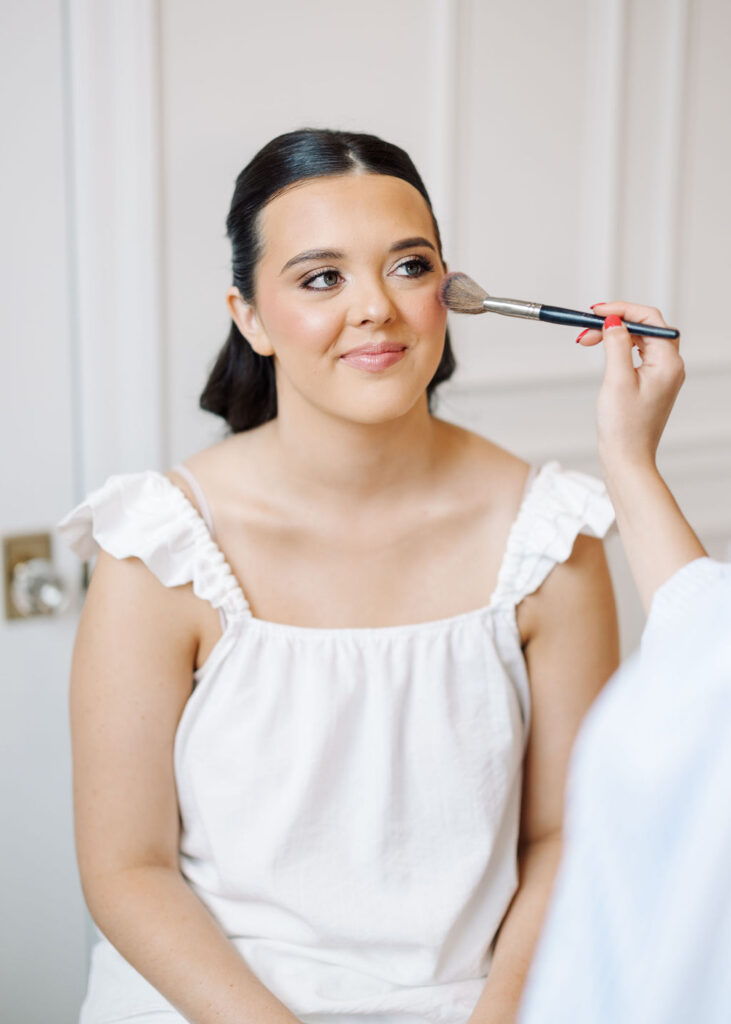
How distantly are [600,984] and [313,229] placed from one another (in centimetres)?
74

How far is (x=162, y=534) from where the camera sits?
3.81 feet

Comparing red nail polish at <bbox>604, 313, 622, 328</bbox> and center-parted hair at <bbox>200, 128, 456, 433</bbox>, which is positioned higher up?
center-parted hair at <bbox>200, 128, 456, 433</bbox>

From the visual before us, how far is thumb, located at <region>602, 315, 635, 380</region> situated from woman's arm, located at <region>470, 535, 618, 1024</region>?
38 centimetres

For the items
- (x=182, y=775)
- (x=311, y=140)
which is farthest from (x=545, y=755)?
(x=311, y=140)

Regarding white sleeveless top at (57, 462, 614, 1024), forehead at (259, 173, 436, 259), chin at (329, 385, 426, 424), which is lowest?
white sleeveless top at (57, 462, 614, 1024)

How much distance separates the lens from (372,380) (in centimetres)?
109

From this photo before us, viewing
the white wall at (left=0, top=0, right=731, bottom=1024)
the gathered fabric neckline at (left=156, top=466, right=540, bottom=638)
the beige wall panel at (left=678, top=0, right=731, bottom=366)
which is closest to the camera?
the gathered fabric neckline at (left=156, top=466, right=540, bottom=638)

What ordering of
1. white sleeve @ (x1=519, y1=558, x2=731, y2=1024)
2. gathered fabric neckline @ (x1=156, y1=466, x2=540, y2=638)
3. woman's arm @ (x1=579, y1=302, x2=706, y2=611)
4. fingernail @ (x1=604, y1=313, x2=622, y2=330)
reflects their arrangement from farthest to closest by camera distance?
gathered fabric neckline @ (x1=156, y1=466, x2=540, y2=638)
fingernail @ (x1=604, y1=313, x2=622, y2=330)
woman's arm @ (x1=579, y1=302, x2=706, y2=611)
white sleeve @ (x1=519, y1=558, x2=731, y2=1024)

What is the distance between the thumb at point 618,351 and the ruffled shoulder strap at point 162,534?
464mm

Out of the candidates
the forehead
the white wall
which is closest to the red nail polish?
the forehead

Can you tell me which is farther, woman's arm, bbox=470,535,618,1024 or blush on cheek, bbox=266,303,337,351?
woman's arm, bbox=470,535,618,1024

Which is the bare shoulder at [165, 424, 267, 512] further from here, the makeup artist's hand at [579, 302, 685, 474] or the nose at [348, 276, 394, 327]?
the makeup artist's hand at [579, 302, 685, 474]

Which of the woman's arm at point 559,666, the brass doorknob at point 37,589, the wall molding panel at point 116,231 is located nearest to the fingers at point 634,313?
the woman's arm at point 559,666

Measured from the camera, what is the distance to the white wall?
128 centimetres
